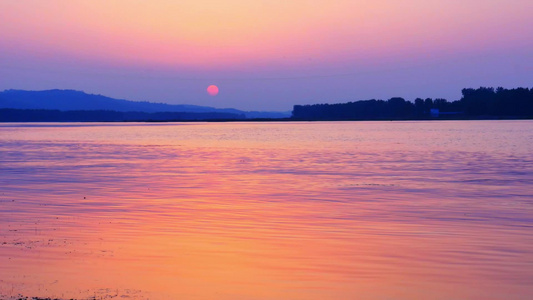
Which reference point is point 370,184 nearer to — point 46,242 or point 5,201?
point 5,201

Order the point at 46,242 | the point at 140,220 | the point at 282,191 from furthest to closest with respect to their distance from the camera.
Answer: the point at 282,191 < the point at 140,220 < the point at 46,242

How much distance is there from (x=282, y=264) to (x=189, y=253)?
7.24 feet

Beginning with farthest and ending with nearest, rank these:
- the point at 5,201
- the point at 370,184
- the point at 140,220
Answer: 1. the point at 370,184
2. the point at 5,201
3. the point at 140,220

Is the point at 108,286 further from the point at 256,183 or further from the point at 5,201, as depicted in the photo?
the point at 256,183

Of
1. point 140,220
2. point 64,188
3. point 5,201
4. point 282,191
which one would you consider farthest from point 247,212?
point 64,188

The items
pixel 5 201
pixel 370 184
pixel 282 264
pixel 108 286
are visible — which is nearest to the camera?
pixel 108 286

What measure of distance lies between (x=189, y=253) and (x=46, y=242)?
356 centimetres

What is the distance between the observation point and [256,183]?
30531mm

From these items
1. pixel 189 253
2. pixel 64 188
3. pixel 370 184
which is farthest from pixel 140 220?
pixel 370 184

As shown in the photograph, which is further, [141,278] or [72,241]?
[72,241]

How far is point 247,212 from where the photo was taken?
2056 centimetres

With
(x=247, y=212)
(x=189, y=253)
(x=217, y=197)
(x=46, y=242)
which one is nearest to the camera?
(x=189, y=253)

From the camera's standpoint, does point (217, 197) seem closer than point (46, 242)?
No

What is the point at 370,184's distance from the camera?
2927 centimetres
